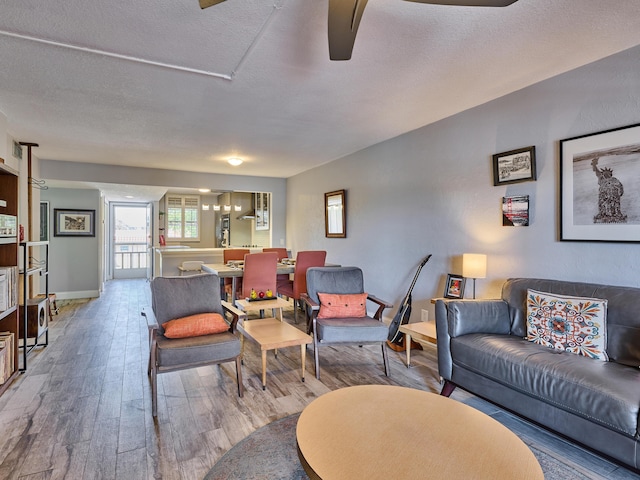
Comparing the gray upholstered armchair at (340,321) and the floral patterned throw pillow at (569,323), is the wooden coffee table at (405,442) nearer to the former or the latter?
the floral patterned throw pillow at (569,323)

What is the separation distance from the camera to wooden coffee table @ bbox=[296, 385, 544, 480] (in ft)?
4.31

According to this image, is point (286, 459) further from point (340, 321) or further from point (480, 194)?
point (480, 194)

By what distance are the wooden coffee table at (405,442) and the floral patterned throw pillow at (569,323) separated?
1.01 m

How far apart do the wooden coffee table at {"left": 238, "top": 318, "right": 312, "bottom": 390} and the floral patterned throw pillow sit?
5.70 ft

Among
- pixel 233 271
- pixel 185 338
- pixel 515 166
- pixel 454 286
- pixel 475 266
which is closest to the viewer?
pixel 185 338

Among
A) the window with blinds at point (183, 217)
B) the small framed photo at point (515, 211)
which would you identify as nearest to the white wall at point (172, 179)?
the window with blinds at point (183, 217)

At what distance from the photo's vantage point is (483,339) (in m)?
2.50

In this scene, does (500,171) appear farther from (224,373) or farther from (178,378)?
(178,378)

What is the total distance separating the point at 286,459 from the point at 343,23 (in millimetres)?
2215

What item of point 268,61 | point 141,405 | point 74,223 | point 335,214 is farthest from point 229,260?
point 268,61

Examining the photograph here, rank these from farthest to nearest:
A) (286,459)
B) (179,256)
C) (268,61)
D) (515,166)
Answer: (179,256), (515,166), (268,61), (286,459)

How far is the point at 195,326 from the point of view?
2.81m

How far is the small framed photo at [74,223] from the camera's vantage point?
22.4ft

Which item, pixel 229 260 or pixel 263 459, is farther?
pixel 229 260
